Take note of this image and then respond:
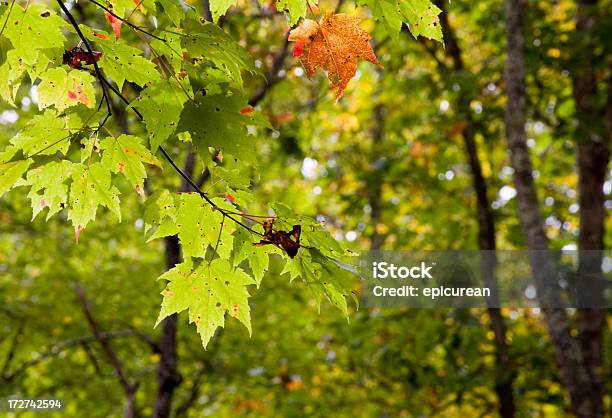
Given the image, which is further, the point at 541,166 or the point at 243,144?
the point at 541,166

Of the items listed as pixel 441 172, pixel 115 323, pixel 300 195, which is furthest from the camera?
pixel 300 195

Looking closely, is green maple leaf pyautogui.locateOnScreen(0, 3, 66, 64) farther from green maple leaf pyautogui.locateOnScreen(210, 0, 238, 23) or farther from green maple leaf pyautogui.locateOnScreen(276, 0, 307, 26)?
green maple leaf pyautogui.locateOnScreen(276, 0, 307, 26)

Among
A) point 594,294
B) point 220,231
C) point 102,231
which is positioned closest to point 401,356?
point 594,294

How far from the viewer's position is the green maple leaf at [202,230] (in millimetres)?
1790

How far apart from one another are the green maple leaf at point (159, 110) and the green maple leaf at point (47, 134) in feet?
0.74

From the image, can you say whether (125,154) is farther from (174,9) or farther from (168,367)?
(168,367)

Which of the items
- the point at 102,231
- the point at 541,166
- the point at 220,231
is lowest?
the point at 220,231

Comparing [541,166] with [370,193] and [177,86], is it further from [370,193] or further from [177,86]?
[177,86]

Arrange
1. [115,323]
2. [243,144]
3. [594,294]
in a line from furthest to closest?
1. [115,323]
2. [594,294]
3. [243,144]

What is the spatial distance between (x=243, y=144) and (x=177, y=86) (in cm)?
24

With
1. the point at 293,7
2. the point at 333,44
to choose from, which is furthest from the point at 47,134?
the point at 333,44

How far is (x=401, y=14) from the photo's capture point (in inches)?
68.9
